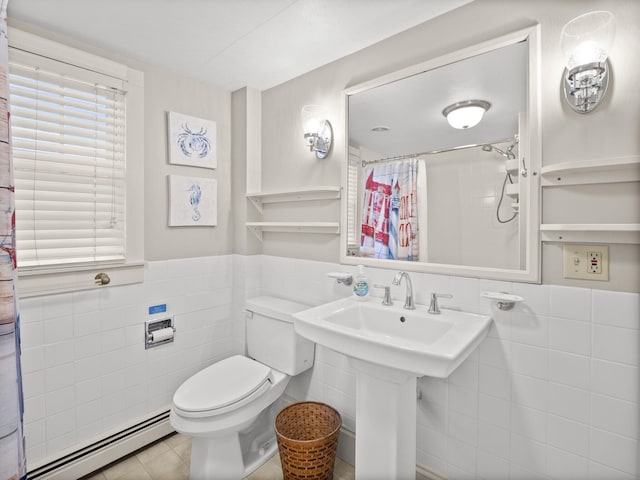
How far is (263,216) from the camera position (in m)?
2.29

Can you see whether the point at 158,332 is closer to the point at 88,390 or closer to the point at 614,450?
the point at 88,390

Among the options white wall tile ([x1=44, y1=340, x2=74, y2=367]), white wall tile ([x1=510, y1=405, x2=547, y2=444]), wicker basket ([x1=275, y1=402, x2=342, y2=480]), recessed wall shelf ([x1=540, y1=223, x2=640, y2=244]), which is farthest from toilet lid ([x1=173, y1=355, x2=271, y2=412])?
recessed wall shelf ([x1=540, y1=223, x2=640, y2=244])

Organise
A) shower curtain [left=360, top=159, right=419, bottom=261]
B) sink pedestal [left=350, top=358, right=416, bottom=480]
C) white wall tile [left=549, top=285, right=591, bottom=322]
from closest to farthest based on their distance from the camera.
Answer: white wall tile [left=549, top=285, right=591, bottom=322] → sink pedestal [left=350, top=358, right=416, bottom=480] → shower curtain [left=360, top=159, right=419, bottom=261]

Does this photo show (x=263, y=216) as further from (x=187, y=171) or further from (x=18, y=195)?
(x=18, y=195)

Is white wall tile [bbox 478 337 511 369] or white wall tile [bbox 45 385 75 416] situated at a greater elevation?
white wall tile [bbox 478 337 511 369]

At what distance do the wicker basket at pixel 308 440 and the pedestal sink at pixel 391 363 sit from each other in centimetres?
26

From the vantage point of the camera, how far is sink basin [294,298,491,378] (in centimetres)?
103

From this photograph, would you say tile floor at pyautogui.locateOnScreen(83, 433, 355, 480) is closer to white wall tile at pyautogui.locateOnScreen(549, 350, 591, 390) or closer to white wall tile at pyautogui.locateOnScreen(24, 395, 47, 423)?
white wall tile at pyautogui.locateOnScreen(24, 395, 47, 423)

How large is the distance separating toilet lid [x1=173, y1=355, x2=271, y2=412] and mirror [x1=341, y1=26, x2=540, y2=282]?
793mm

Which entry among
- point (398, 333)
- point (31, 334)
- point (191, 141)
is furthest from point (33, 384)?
point (398, 333)

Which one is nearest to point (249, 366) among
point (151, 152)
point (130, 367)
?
point (130, 367)

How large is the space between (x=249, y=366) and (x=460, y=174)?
4.85 feet

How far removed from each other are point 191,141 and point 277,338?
1.31 meters

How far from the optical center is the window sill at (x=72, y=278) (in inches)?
58.4
